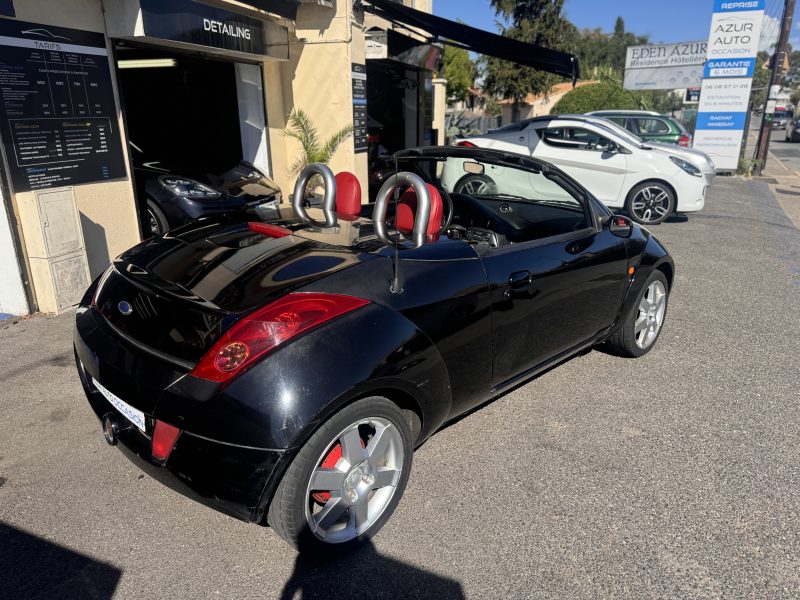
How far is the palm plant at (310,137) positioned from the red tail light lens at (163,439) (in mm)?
7485

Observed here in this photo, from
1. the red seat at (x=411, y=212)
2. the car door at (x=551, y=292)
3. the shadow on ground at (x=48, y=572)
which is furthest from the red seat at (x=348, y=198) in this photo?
the shadow on ground at (x=48, y=572)

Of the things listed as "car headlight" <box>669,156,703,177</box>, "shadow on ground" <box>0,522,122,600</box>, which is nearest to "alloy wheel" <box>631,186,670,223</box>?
"car headlight" <box>669,156,703,177</box>

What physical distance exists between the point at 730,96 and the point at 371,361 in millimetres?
18649

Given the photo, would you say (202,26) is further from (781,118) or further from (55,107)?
(781,118)

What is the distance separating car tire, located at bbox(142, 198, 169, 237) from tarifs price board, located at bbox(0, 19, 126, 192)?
88 centimetres

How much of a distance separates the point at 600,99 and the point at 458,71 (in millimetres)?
13080

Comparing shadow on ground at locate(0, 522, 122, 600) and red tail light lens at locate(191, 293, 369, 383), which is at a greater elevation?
red tail light lens at locate(191, 293, 369, 383)

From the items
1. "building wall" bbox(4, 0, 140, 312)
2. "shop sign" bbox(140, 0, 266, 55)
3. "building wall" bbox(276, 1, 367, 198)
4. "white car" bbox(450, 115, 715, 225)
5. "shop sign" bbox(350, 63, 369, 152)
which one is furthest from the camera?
"white car" bbox(450, 115, 715, 225)

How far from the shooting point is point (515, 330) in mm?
3023

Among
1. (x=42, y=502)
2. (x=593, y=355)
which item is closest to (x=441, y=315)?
(x=42, y=502)

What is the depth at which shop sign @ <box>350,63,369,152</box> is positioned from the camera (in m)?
9.45

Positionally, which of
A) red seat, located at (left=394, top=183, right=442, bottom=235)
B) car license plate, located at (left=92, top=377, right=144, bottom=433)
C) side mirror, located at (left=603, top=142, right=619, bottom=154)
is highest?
red seat, located at (left=394, top=183, right=442, bottom=235)

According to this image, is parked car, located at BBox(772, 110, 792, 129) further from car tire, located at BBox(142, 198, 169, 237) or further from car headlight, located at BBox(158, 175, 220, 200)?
car tire, located at BBox(142, 198, 169, 237)

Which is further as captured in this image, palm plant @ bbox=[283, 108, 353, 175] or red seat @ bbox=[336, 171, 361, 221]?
palm plant @ bbox=[283, 108, 353, 175]
